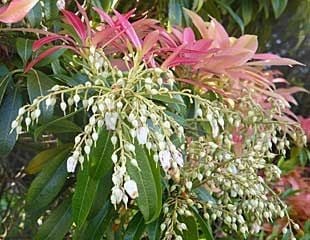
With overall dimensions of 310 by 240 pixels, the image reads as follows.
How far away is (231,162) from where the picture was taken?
2.95 feet

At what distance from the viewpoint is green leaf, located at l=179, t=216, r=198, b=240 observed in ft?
3.05

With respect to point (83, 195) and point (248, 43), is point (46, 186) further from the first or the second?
point (248, 43)

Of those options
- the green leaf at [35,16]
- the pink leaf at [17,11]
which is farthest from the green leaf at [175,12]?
the pink leaf at [17,11]

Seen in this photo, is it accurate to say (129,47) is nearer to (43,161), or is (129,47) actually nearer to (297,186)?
(43,161)

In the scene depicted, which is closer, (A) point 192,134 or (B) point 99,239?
(B) point 99,239

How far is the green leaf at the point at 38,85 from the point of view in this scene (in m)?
0.83

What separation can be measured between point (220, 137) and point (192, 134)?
111mm

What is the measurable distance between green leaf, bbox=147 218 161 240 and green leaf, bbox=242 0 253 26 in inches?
33.1

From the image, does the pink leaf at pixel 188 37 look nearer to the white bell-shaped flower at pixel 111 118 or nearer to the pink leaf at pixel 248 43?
the pink leaf at pixel 248 43

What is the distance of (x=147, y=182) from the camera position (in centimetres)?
78

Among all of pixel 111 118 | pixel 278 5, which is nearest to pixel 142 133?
pixel 111 118

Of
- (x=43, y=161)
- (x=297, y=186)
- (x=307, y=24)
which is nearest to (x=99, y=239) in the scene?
(x=43, y=161)

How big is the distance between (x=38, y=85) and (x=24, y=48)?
0.22ft

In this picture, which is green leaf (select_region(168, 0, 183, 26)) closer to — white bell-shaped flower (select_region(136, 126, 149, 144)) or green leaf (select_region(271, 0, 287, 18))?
green leaf (select_region(271, 0, 287, 18))
